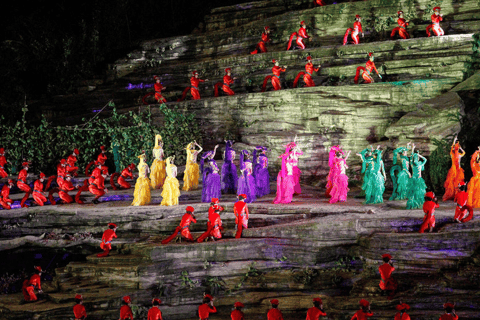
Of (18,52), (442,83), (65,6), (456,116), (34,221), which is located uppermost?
(65,6)

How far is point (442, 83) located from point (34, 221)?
11504 millimetres

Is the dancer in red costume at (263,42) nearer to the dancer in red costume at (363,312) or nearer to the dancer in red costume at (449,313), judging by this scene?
the dancer in red costume at (363,312)

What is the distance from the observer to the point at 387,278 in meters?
9.07

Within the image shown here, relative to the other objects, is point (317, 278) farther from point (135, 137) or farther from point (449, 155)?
point (135, 137)

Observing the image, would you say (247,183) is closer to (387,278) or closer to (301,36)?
(387,278)

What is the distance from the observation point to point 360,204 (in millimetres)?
12070

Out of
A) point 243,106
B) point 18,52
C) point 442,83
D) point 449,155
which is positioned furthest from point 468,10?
point 18,52

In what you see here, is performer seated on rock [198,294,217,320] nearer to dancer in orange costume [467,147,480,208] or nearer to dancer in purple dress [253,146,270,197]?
dancer in purple dress [253,146,270,197]

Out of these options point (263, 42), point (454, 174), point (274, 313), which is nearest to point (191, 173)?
point (274, 313)

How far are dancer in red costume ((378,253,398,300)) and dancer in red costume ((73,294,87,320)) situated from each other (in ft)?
17.6

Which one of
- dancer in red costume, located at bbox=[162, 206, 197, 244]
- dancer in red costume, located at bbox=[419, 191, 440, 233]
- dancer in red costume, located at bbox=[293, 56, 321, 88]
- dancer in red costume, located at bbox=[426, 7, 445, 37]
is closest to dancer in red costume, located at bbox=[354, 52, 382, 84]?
dancer in red costume, located at bbox=[293, 56, 321, 88]

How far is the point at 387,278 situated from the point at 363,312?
0.94 metres

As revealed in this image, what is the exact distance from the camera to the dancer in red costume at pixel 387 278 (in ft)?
29.7

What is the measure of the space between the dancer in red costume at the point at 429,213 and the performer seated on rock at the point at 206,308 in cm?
412
